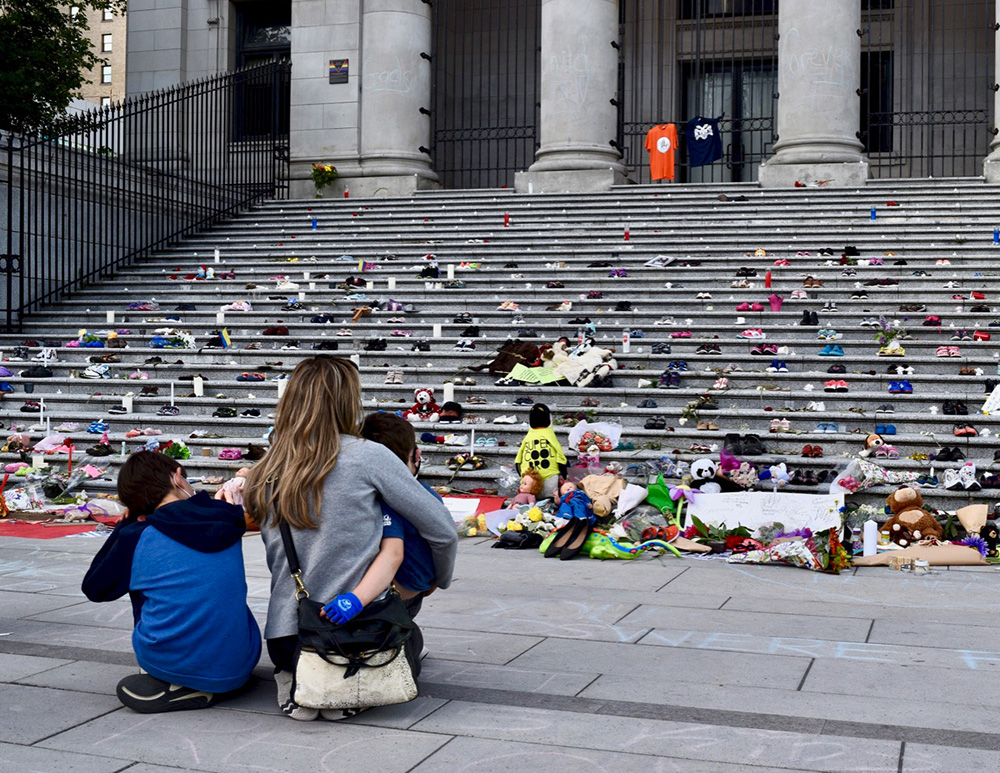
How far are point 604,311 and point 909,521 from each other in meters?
7.20

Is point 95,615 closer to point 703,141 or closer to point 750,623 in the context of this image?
point 750,623

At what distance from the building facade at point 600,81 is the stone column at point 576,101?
0.10 ft

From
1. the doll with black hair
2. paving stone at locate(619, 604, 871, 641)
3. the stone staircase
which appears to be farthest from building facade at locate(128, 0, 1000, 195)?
paving stone at locate(619, 604, 871, 641)

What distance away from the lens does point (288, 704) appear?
506cm

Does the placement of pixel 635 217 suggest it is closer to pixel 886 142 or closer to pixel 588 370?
pixel 588 370

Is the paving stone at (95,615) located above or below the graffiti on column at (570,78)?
below

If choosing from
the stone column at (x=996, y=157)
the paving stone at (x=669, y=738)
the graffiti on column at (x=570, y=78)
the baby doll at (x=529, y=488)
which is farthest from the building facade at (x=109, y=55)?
the paving stone at (x=669, y=738)

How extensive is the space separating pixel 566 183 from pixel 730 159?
5661 mm

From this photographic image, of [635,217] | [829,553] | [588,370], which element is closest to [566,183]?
[635,217]

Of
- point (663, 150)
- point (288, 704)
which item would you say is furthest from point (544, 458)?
point (663, 150)

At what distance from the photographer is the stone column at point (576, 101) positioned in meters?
22.9

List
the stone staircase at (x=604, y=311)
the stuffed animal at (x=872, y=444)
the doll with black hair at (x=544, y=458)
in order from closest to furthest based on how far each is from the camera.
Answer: the doll with black hair at (x=544, y=458) → the stuffed animal at (x=872, y=444) → the stone staircase at (x=604, y=311)

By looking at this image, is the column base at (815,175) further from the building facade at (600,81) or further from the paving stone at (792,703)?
the paving stone at (792,703)

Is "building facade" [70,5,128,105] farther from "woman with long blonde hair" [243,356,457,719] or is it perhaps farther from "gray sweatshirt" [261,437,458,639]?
"gray sweatshirt" [261,437,458,639]
